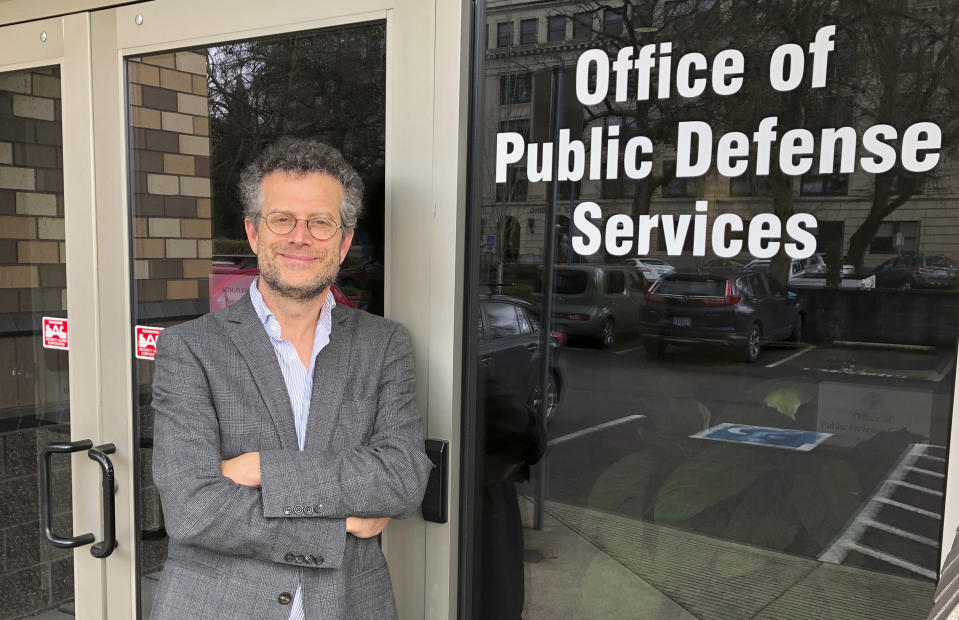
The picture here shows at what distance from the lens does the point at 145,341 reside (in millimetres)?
2236

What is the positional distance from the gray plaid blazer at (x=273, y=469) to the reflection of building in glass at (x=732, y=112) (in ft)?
1.52

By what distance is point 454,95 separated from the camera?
5.75ft

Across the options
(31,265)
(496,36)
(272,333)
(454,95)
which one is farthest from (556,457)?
(31,265)

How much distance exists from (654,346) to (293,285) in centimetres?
76

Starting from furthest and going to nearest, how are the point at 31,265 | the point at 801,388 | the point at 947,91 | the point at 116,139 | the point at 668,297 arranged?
the point at 31,265
the point at 116,139
the point at 668,297
the point at 801,388
the point at 947,91

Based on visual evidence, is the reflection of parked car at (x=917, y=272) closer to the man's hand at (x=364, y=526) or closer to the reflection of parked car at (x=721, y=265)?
the reflection of parked car at (x=721, y=265)

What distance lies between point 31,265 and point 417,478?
165 centimetres

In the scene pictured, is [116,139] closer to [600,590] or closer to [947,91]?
[600,590]

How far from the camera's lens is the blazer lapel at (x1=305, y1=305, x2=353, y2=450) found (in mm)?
1589

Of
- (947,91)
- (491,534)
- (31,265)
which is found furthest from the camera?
(31,265)

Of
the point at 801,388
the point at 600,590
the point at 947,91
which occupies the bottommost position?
the point at 600,590

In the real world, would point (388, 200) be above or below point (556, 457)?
above

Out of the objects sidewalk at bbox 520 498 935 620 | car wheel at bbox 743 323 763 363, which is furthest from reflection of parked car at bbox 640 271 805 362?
sidewalk at bbox 520 498 935 620

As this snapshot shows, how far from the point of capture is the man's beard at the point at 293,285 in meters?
1.61
